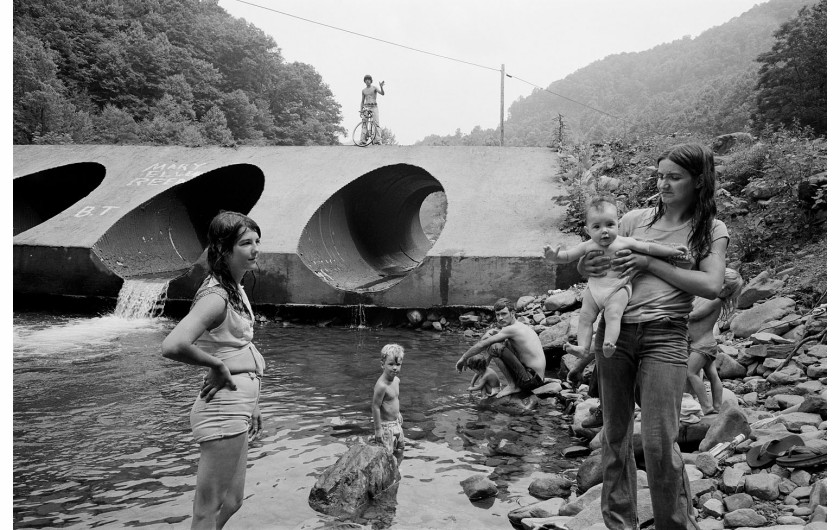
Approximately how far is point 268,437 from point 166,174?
994 centimetres

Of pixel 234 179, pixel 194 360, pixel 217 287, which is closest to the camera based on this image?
pixel 194 360

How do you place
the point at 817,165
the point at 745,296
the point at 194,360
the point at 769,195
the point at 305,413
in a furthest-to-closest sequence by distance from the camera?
1. the point at 769,195
2. the point at 817,165
3. the point at 745,296
4. the point at 305,413
5. the point at 194,360

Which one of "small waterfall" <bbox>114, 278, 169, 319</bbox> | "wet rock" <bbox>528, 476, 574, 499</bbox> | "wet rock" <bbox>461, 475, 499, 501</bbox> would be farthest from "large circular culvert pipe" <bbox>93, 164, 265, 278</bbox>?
"wet rock" <bbox>528, 476, 574, 499</bbox>

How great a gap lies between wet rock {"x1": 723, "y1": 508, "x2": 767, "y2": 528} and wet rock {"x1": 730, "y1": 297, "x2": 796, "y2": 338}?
4.17 meters

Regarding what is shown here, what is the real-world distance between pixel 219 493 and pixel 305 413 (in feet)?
12.0

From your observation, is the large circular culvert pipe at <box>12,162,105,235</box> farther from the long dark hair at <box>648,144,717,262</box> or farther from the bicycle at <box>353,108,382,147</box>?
the long dark hair at <box>648,144,717,262</box>

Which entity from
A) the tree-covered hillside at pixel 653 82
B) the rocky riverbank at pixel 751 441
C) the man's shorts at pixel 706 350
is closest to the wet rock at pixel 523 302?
the rocky riverbank at pixel 751 441

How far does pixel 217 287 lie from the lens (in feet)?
8.62

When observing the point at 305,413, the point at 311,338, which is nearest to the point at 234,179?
the point at 311,338

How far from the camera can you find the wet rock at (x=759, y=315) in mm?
6883

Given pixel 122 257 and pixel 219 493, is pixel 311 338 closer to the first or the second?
pixel 122 257

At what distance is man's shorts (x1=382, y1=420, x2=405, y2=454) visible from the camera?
16.5 ft

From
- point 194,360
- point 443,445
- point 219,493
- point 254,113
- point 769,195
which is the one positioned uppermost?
point 254,113

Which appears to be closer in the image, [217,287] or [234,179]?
[217,287]
